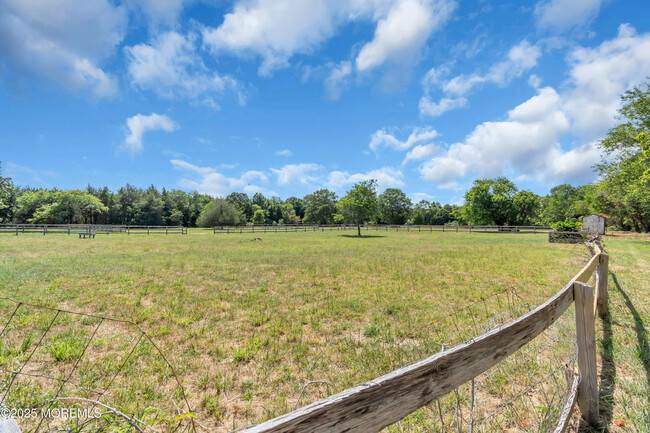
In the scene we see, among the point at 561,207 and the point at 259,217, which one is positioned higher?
the point at 561,207

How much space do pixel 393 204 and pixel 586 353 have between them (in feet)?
299

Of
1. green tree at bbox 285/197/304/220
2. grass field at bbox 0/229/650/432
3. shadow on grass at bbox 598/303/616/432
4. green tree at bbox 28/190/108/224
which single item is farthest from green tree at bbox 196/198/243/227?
shadow on grass at bbox 598/303/616/432

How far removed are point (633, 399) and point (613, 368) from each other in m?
0.85

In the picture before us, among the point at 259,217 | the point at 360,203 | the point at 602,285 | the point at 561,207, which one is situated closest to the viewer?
the point at 602,285

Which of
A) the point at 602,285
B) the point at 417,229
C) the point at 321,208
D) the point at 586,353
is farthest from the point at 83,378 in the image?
the point at 321,208

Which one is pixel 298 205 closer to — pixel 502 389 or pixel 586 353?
pixel 502 389

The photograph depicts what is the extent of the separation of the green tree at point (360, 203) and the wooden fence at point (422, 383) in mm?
37234

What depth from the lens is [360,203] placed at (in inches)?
1570

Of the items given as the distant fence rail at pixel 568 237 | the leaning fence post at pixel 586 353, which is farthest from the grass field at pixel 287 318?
the distant fence rail at pixel 568 237

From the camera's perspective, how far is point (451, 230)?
4934cm

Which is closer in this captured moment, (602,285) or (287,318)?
(602,285)

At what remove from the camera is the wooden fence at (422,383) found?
96 centimetres

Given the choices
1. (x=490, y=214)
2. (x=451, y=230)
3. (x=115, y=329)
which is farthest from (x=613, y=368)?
(x=490, y=214)

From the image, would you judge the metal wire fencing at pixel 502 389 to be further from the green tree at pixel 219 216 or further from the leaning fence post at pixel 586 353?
the green tree at pixel 219 216
